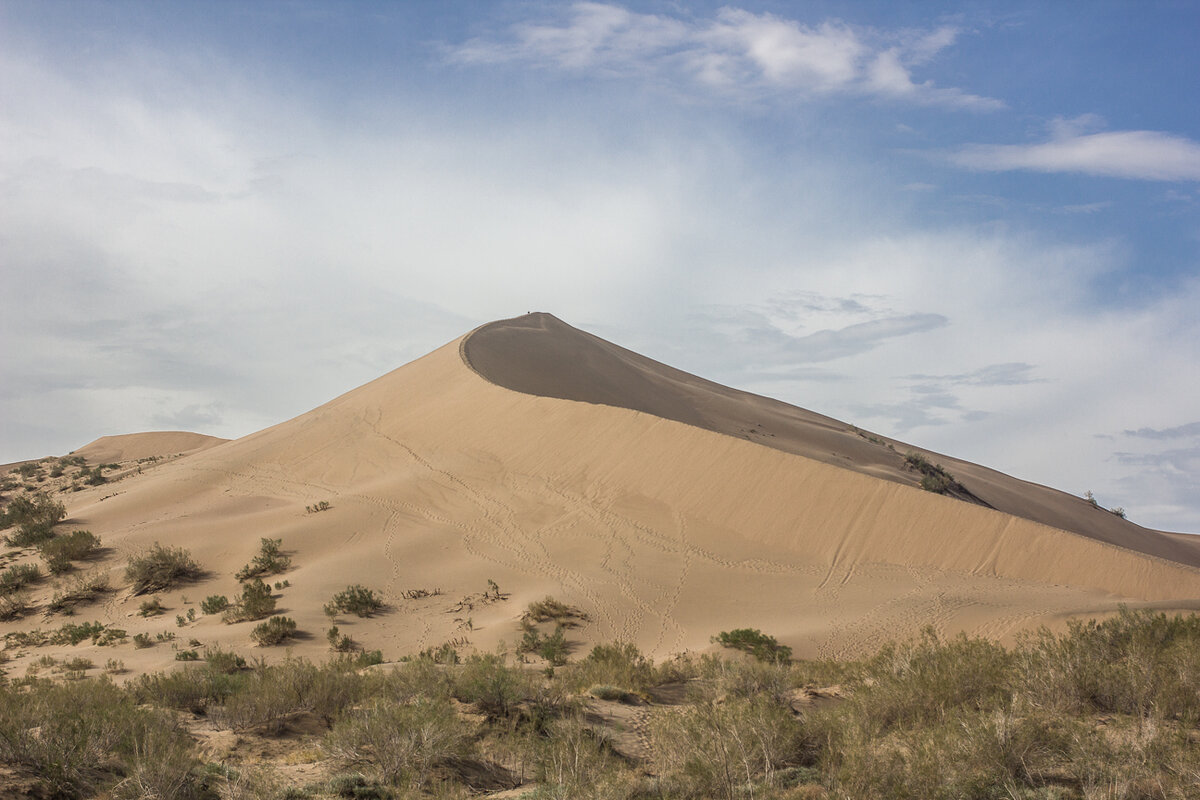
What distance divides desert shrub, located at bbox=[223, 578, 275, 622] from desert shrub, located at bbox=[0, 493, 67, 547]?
8.63 meters

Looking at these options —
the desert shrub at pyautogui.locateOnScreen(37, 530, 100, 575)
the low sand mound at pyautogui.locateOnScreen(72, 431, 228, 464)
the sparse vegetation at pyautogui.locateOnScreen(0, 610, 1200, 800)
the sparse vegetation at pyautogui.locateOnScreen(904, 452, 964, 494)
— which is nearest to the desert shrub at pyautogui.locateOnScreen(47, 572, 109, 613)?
the desert shrub at pyautogui.locateOnScreen(37, 530, 100, 575)

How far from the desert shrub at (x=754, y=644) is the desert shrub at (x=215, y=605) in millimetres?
9267

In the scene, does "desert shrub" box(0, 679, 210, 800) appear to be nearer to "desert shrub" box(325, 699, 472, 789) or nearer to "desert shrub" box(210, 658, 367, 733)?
"desert shrub" box(210, 658, 367, 733)

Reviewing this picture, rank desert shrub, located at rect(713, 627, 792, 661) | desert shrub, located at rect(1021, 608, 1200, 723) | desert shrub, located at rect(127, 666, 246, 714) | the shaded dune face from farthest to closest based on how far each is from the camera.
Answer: the shaded dune face → desert shrub, located at rect(713, 627, 792, 661) → desert shrub, located at rect(127, 666, 246, 714) → desert shrub, located at rect(1021, 608, 1200, 723)

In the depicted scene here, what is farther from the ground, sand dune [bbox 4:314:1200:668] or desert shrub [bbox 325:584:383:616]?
sand dune [bbox 4:314:1200:668]

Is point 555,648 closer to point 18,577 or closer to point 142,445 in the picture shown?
point 18,577

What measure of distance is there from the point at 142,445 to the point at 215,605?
1750 inches

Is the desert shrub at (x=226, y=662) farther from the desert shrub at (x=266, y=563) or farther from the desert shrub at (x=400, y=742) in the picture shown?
the desert shrub at (x=266, y=563)

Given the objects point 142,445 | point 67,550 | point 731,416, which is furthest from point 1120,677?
point 142,445

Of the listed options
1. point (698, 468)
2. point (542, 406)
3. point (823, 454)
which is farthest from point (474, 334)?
point (698, 468)

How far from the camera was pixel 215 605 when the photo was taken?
1431 cm

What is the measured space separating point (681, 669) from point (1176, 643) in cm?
552

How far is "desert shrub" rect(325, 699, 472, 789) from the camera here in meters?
5.59

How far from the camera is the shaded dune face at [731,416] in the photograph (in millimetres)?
30641
